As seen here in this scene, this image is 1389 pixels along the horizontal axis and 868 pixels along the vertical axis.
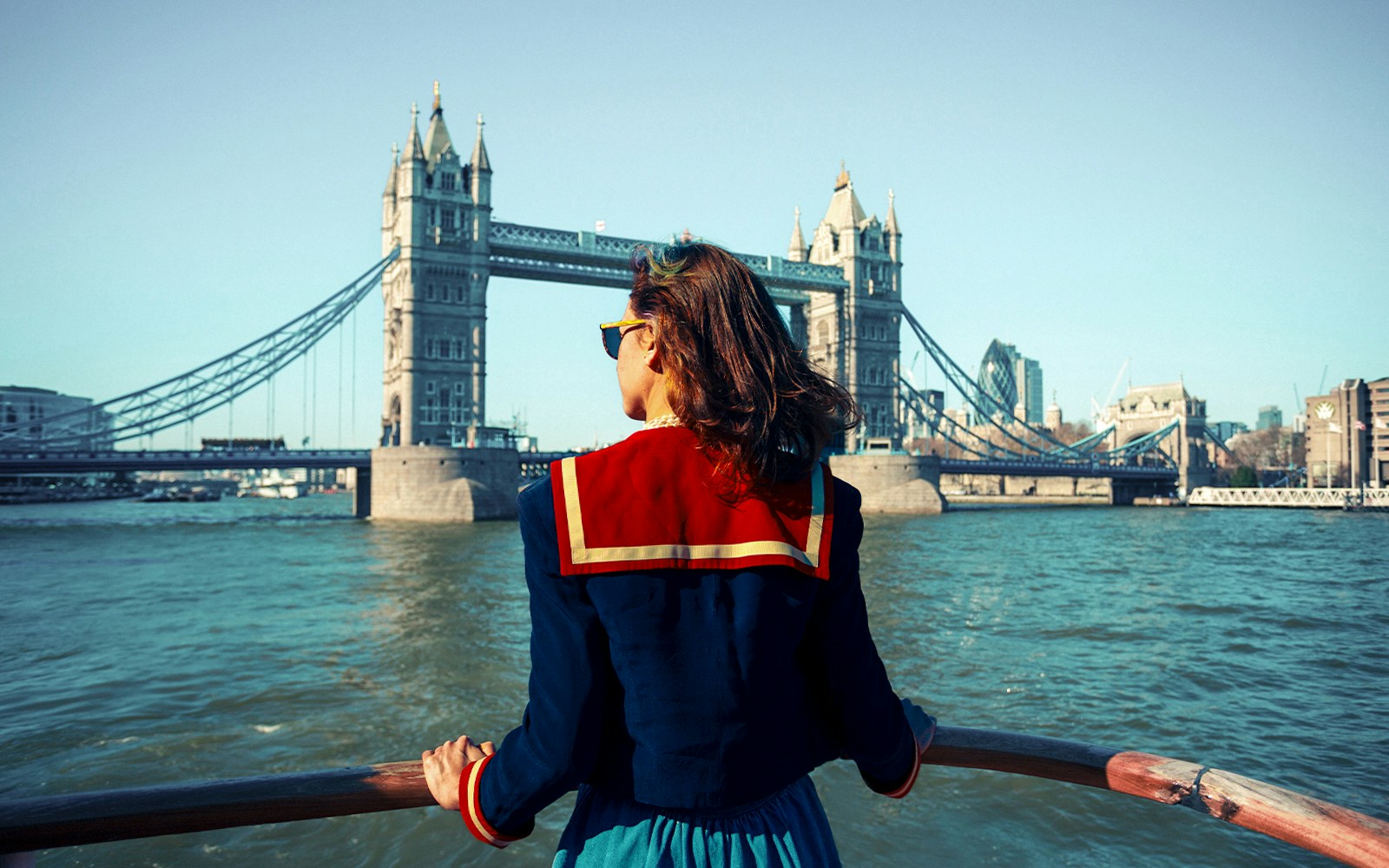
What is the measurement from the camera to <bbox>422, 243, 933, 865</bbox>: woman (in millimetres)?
1264

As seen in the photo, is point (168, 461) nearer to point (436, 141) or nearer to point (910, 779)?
point (436, 141)

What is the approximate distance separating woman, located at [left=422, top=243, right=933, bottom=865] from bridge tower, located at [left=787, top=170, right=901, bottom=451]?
5283 centimetres

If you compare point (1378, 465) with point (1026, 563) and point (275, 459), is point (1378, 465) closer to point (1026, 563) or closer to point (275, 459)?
point (1026, 563)

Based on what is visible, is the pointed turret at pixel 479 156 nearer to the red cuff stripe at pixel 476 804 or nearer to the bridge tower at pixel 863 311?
the bridge tower at pixel 863 311

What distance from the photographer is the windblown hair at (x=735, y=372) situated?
1.33 metres

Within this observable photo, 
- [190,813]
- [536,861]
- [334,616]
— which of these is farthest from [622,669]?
[334,616]

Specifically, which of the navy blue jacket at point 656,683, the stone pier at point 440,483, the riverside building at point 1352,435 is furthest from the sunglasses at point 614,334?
the riverside building at point 1352,435

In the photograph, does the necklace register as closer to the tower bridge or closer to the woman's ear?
the woman's ear

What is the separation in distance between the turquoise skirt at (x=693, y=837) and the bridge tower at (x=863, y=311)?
52.9 metres

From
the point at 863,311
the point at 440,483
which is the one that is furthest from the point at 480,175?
the point at 863,311

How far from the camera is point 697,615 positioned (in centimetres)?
128

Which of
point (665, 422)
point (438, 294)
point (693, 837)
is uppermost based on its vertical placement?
point (438, 294)

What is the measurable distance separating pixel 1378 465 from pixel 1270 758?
6469 centimetres

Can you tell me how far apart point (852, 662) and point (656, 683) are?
34 centimetres
